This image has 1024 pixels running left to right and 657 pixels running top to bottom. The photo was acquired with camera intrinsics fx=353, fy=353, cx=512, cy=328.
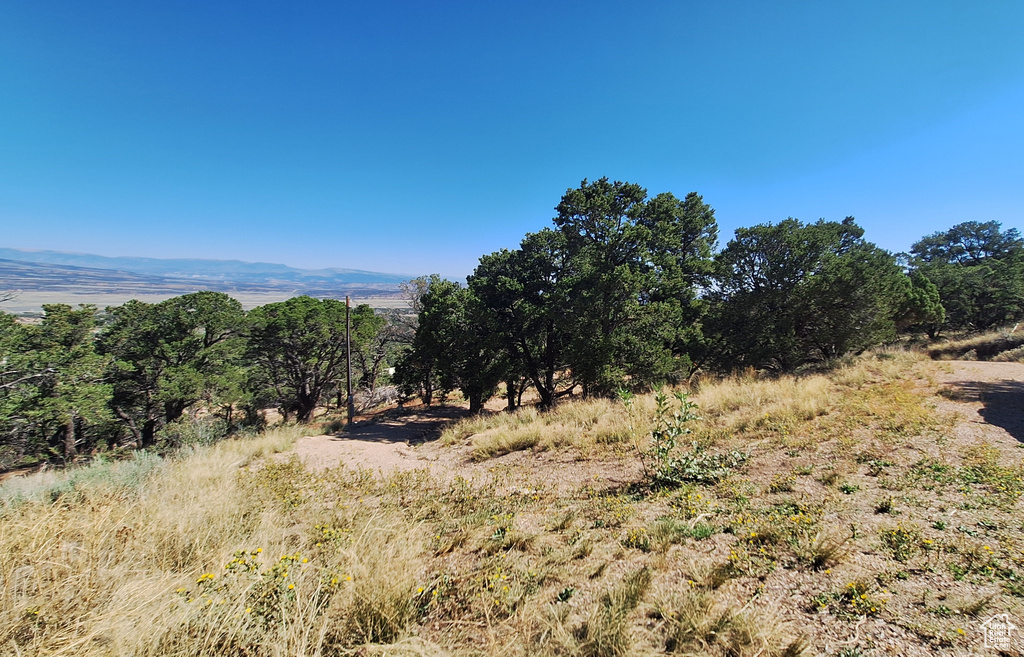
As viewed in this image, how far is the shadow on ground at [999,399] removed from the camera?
562 cm

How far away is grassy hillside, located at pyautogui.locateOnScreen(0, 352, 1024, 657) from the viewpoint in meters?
2.22

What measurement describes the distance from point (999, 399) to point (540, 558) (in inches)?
390

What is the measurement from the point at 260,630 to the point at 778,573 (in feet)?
12.4

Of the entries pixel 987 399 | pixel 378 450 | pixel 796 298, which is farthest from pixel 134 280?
pixel 987 399

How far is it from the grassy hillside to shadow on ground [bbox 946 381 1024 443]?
1.15m

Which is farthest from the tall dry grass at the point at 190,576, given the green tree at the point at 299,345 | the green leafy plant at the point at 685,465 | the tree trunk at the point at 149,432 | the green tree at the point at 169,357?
the tree trunk at the point at 149,432

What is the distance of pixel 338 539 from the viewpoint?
3.34 m

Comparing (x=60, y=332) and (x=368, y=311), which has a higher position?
(x=368, y=311)

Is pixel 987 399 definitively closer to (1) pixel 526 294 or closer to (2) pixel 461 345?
(1) pixel 526 294

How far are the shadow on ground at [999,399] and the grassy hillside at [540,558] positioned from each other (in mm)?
1155

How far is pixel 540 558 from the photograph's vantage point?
10.9 ft

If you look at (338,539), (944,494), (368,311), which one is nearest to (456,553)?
(338,539)

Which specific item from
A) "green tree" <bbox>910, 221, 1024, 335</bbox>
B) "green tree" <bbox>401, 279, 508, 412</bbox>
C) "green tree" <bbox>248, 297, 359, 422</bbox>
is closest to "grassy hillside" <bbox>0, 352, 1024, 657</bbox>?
"green tree" <bbox>401, 279, 508, 412</bbox>

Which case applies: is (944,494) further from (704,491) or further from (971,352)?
(971,352)
